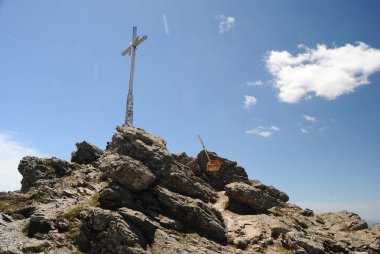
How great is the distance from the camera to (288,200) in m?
57.9

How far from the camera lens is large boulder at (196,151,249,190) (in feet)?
185

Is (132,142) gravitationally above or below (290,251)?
above

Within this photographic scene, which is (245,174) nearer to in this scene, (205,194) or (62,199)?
(205,194)

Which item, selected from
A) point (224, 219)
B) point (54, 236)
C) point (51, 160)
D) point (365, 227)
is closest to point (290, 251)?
point (224, 219)

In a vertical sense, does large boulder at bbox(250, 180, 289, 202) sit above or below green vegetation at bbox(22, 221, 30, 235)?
above

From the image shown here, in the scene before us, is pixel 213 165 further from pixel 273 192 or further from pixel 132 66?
pixel 132 66

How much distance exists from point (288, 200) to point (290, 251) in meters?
21.7

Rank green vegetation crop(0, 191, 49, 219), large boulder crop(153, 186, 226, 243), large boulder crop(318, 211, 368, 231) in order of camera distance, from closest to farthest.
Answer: green vegetation crop(0, 191, 49, 219) < large boulder crop(153, 186, 226, 243) < large boulder crop(318, 211, 368, 231)

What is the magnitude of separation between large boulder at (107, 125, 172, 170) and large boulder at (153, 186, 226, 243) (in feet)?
14.6

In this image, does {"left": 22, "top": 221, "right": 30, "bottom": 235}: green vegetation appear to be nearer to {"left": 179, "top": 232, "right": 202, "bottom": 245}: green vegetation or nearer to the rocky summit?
the rocky summit

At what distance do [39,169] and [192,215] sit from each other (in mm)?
23163

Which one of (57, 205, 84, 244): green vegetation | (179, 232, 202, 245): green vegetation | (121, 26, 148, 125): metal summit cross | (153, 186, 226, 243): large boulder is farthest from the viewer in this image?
(121, 26, 148, 125): metal summit cross

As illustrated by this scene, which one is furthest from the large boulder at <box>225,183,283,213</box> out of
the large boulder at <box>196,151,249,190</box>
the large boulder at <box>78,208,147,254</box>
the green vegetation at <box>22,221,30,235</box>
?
the green vegetation at <box>22,221,30,235</box>

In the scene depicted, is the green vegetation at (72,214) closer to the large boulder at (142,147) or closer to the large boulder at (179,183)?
the large boulder at (142,147)
